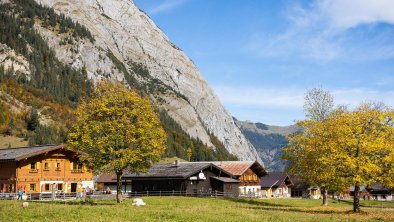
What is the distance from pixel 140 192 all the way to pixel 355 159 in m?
47.5

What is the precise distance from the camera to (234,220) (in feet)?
90.4

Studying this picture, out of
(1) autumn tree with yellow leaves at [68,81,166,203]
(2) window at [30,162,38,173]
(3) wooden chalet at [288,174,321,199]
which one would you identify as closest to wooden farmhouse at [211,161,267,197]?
(3) wooden chalet at [288,174,321,199]

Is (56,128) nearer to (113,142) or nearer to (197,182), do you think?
(197,182)

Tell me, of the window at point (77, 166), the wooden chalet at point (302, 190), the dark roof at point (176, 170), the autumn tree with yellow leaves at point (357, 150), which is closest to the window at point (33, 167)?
the window at point (77, 166)

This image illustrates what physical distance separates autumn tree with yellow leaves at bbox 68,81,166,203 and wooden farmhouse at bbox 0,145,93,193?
1844cm

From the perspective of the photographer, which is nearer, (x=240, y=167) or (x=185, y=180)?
(x=185, y=180)

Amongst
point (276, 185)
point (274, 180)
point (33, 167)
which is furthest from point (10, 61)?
point (33, 167)

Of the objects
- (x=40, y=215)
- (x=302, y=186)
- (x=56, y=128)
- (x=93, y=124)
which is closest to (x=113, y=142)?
(x=93, y=124)

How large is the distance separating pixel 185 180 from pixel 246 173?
963 inches

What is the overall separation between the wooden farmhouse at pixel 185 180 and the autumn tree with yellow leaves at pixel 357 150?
1445 inches

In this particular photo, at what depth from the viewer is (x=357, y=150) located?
43562 mm

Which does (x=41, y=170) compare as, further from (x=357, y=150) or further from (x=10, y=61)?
(x=10, y=61)

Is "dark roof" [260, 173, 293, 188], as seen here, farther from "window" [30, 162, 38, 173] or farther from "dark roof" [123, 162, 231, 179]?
"window" [30, 162, 38, 173]

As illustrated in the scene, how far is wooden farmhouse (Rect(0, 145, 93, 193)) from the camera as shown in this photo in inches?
2450
